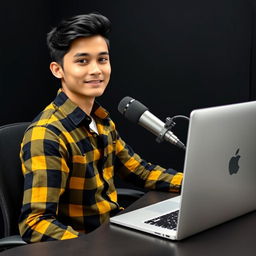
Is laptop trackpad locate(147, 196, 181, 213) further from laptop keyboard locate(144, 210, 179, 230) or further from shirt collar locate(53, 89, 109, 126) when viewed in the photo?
shirt collar locate(53, 89, 109, 126)

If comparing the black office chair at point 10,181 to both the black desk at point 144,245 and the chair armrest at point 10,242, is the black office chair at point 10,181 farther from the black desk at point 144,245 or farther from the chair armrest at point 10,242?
the black desk at point 144,245

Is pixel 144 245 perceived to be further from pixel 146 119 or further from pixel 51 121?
pixel 51 121

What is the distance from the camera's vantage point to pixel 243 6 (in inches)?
93.3

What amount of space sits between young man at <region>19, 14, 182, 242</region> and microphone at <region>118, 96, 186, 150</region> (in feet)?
0.44

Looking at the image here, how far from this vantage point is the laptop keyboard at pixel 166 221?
1.31m

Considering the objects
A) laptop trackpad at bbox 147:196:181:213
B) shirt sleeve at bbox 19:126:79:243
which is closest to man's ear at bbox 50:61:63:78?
shirt sleeve at bbox 19:126:79:243

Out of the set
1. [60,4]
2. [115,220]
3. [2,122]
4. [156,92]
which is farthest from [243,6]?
[115,220]

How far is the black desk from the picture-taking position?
3.83 ft

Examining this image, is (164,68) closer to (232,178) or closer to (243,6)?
(243,6)

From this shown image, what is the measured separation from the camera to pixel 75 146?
5.23ft

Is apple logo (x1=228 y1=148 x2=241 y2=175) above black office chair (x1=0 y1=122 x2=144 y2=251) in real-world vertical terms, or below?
above

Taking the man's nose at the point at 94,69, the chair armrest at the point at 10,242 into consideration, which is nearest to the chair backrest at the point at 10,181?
the chair armrest at the point at 10,242

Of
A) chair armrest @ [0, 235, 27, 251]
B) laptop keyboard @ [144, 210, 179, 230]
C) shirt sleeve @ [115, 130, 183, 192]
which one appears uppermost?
laptop keyboard @ [144, 210, 179, 230]

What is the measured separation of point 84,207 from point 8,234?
10.2 inches
